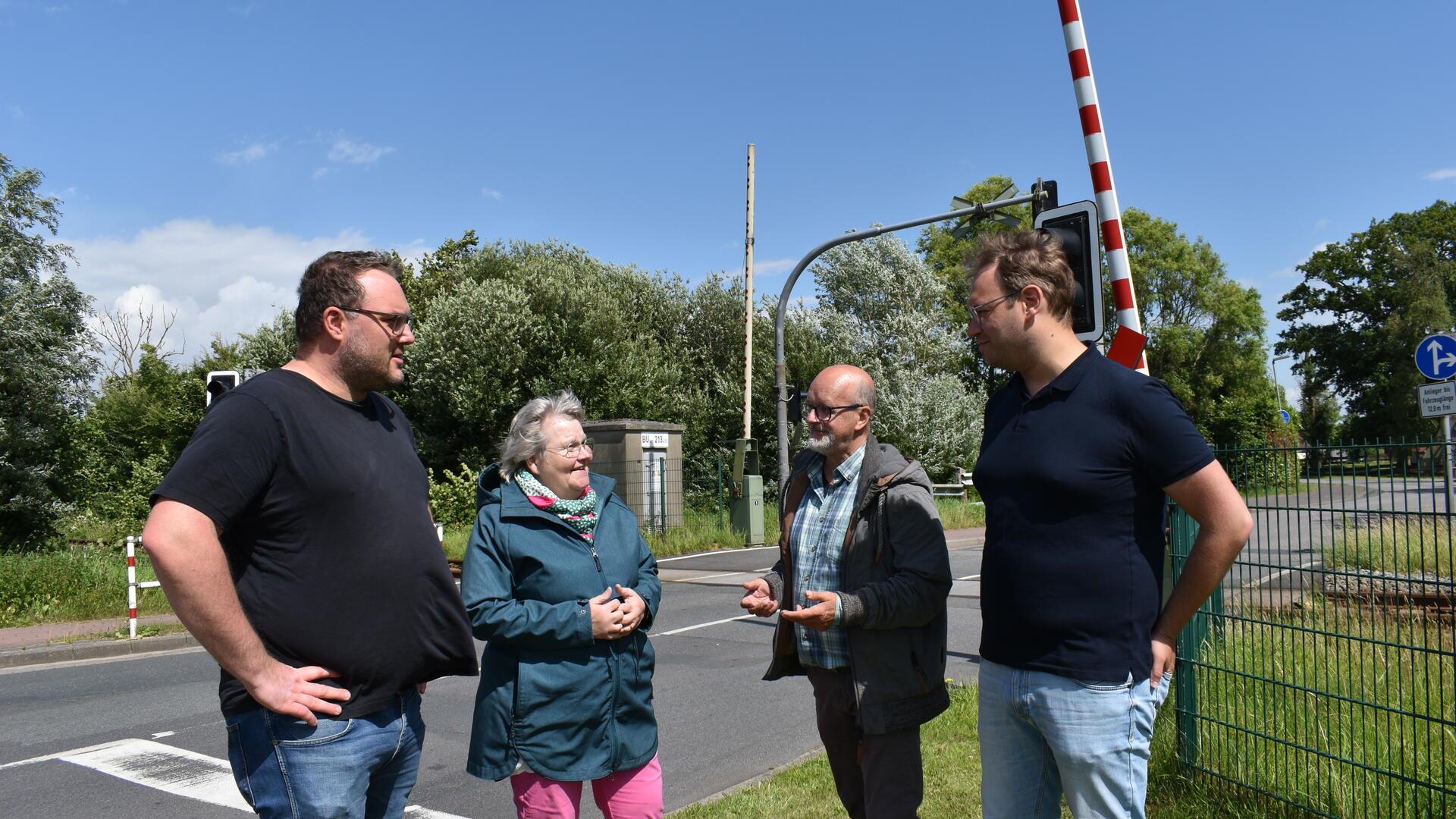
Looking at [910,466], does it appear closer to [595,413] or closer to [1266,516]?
[1266,516]

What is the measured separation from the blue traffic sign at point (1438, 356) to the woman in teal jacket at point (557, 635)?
13121mm

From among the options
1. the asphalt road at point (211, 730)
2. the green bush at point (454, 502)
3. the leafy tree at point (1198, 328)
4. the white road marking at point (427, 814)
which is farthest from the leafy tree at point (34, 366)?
the leafy tree at point (1198, 328)

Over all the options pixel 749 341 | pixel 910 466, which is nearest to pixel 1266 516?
pixel 910 466

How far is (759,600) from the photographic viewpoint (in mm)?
3490

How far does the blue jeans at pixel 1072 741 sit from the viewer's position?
2455mm

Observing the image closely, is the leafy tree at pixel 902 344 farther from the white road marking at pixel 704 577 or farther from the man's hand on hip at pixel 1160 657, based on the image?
the man's hand on hip at pixel 1160 657

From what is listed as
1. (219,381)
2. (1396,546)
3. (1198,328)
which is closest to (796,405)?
(219,381)

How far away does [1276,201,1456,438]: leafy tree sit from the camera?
44844mm

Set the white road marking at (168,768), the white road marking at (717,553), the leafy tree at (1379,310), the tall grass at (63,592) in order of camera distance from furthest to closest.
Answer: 1. the leafy tree at (1379,310)
2. the white road marking at (717,553)
3. the tall grass at (63,592)
4. the white road marking at (168,768)

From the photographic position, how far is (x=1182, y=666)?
4.27m

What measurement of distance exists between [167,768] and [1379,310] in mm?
58305

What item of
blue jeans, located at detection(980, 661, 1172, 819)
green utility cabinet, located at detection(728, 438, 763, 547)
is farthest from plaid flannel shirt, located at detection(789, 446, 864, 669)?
green utility cabinet, located at detection(728, 438, 763, 547)

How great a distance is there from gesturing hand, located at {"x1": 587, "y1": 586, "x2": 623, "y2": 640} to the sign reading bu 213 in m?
13.1

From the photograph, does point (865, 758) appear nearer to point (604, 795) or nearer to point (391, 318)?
point (604, 795)
